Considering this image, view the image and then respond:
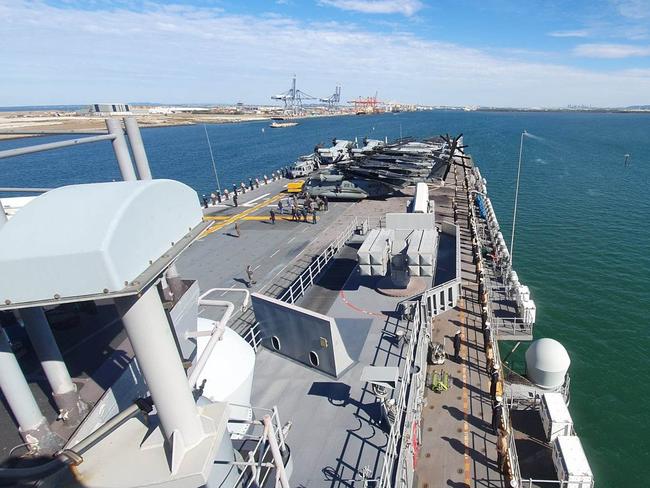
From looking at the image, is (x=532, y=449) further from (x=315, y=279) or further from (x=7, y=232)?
(x=7, y=232)

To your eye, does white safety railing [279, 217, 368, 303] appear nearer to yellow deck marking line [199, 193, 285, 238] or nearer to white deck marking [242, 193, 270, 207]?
yellow deck marking line [199, 193, 285, 238]

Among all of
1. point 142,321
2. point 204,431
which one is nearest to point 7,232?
point 142,321

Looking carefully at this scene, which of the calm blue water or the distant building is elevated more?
the distant building

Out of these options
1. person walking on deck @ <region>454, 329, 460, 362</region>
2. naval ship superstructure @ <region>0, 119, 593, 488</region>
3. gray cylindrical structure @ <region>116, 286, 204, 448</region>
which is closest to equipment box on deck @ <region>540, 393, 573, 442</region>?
Answer: naval ship superstructure @ <region>0, 119, 593, 488</region>

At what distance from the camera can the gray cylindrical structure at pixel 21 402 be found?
4.74 m

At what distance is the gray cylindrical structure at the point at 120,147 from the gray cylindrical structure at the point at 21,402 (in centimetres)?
417

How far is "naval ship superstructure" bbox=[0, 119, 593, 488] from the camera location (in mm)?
3691

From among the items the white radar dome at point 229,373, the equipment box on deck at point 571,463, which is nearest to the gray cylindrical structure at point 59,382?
the white radar dome at point 229,373

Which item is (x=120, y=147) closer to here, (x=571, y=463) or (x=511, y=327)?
(x=571, y=463)

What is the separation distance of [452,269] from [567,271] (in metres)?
20.0

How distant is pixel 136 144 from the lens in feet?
31.0

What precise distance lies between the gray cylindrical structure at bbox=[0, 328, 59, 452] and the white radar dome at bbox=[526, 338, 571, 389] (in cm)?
1821

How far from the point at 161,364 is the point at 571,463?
1496cm

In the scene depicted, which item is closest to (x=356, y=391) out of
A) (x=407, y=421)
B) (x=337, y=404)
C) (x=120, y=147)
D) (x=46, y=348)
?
(x=337, y=404)
